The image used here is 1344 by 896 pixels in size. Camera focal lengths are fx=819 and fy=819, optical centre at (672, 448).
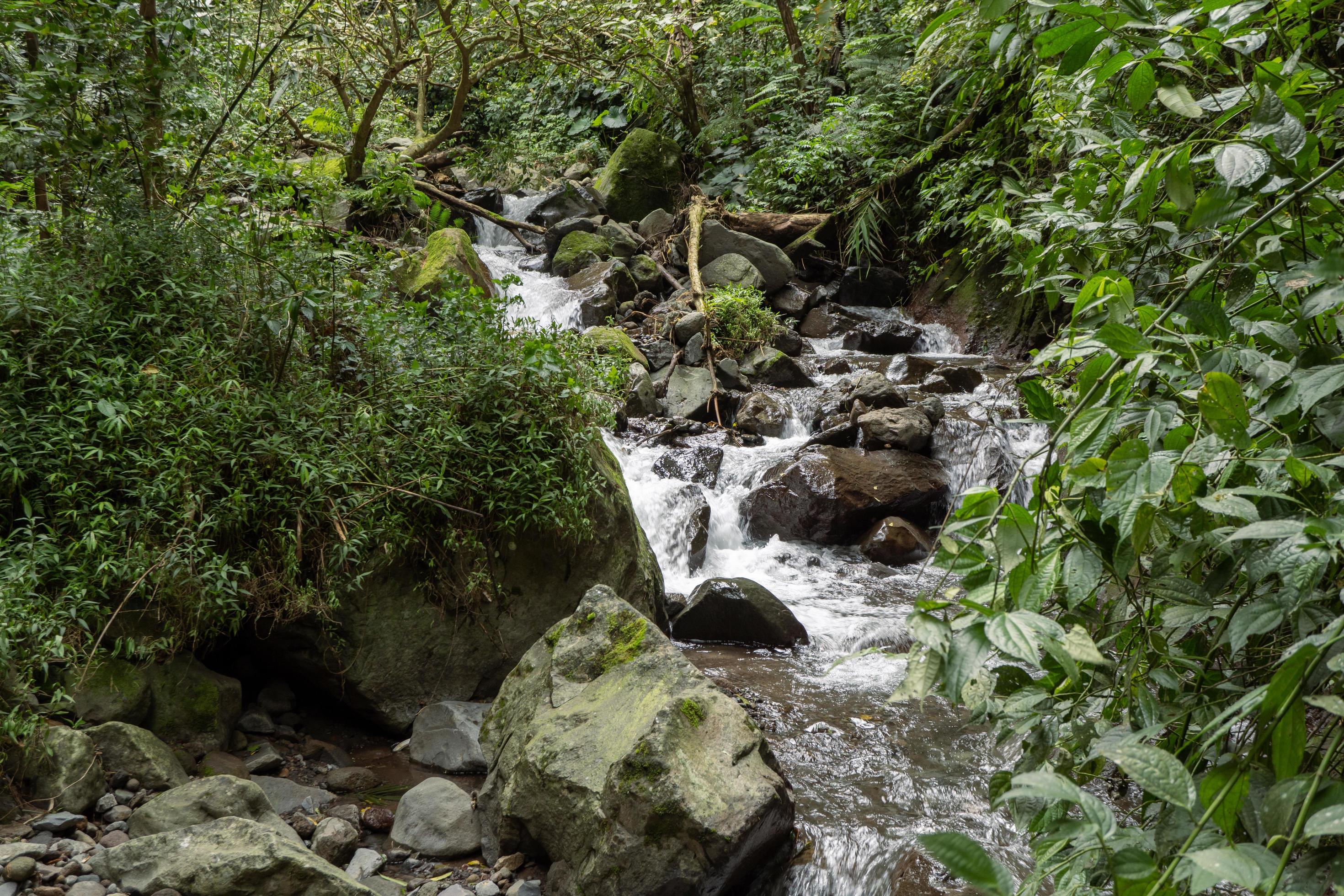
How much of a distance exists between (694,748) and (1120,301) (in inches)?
93.2

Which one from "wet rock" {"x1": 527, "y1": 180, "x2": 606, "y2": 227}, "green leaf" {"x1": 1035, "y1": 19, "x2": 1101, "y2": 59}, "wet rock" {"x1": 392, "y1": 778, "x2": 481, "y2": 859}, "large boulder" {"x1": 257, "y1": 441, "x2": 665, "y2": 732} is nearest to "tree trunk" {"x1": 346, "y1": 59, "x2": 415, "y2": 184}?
"large boulder" {"x1": 257, "y1": 441, "x2": 665, "y2": 732}

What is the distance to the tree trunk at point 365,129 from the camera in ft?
24.0

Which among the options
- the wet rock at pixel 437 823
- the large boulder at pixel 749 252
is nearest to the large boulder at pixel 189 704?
the wet rock at pixel 437 823

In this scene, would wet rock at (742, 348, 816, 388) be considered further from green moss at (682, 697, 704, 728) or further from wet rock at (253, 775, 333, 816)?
wet rock at (253, 775, 333, 816)

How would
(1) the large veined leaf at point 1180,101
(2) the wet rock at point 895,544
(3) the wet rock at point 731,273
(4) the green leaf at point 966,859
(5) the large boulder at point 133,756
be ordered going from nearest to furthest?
(4) the green leaf at point 966,859 → (1) the large veined leaf at point 1180,101 → (5) the large boulder at point 133,756 → (2) the wet rock at point 895,544 → (3) the wet rock at point 731,273

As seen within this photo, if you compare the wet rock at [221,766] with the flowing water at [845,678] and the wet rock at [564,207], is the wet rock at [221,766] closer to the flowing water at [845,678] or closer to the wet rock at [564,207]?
the flowing water at [845,678]

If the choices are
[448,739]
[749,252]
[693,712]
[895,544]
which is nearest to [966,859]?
[693,712]

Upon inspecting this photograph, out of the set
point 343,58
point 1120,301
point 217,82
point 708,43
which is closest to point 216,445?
point 217,82

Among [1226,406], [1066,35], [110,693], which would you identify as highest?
[1066,35]

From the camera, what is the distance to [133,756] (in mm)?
3240

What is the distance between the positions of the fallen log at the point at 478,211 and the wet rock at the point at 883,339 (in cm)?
496

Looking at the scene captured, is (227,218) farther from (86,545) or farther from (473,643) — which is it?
(473,643)

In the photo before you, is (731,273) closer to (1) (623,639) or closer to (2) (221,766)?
(1) (623,639)

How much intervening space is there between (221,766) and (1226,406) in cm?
398
